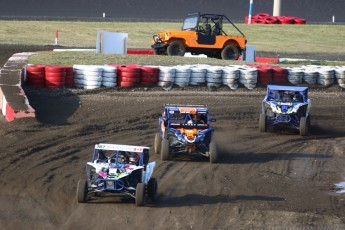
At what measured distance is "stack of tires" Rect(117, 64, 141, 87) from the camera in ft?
73.3

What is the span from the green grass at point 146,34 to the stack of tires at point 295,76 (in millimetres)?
17008

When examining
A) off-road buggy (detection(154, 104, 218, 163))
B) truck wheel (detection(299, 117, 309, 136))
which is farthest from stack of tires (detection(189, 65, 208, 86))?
off-road buggy (detection(154, 104, 218, 163))

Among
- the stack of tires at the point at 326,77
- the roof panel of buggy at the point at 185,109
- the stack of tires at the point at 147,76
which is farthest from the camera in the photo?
the stack of tires at the point at 326,77

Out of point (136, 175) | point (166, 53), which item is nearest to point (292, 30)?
point (166, 53)

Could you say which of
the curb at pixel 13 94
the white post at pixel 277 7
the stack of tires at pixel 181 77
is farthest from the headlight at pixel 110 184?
the white post at pixel 277 7

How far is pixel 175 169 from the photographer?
46.6 ft

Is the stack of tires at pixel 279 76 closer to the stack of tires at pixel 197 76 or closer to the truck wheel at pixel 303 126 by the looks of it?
the stack of tires at pixel 197 76

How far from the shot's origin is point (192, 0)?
65.7m

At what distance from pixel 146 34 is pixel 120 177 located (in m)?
36.6

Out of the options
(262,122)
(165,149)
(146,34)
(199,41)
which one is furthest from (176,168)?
(146,34)

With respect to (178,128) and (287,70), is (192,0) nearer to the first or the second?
(287,70)

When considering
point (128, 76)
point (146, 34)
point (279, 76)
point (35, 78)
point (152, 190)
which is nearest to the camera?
point (152, 190)

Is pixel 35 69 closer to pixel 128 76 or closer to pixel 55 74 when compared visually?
pixel 55 74

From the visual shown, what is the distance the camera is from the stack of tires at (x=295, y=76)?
961 inches
